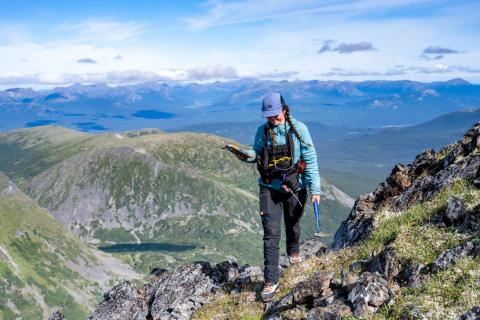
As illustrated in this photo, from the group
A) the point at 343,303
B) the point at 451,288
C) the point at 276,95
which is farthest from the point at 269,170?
the point at 451,288

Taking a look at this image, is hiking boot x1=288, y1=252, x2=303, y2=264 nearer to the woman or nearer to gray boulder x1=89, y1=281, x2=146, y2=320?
the woman

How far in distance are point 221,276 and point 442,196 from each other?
1328cm

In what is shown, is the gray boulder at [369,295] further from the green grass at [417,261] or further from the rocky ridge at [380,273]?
the green grass at [417,261]

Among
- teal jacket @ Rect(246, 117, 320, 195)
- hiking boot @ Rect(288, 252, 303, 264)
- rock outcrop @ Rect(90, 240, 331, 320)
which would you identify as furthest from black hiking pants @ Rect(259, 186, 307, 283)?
hiking boot @ Rect(288, 252, 303, 264)

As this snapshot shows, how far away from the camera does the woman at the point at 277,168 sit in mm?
17328

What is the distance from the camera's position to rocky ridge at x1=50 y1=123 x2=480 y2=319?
483 inches

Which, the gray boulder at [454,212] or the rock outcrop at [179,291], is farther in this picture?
the rock outcrop at [179,291]

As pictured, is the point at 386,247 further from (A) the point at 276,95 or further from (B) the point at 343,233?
(B) the point at 343,233

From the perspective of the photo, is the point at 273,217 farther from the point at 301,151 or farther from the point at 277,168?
the point at 301,151

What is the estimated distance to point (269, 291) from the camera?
17.3 m

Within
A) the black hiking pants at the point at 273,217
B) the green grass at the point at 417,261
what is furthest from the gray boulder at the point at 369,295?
the black hiking pants at the point at 273,217

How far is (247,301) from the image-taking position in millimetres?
18062

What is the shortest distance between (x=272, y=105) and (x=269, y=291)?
7.37 m

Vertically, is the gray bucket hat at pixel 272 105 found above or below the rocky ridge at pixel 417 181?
above
